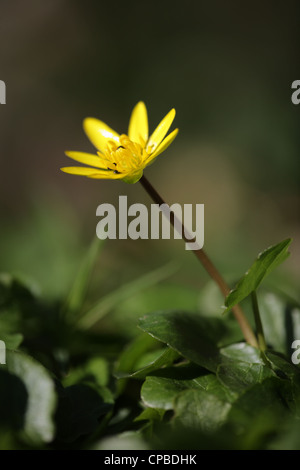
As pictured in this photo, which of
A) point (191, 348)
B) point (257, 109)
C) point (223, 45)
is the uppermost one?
point (223, 45)

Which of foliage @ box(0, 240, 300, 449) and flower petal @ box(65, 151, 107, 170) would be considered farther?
flower petal @ box(65, 151, 107, 170)

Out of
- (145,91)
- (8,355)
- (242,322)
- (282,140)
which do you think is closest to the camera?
(8,355)

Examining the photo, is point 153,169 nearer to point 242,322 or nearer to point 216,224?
point 216,224

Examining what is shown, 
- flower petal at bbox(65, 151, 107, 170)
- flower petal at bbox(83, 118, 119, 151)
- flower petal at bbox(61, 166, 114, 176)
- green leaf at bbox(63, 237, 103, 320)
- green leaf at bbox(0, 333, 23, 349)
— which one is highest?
flower petal at bbox(83, 118, 119, 151)

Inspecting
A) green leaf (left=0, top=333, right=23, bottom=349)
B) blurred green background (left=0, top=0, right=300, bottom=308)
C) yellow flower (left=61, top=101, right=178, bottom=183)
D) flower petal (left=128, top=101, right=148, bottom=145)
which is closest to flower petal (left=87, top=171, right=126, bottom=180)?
yellow flower (left=61, top=101, right=178, bottom=183)

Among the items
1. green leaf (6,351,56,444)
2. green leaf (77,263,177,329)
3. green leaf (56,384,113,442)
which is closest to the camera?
green leaf (6,351,56,444)

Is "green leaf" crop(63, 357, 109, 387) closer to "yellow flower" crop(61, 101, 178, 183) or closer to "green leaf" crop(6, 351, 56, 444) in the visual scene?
"green leaf" crop(6, 351, 56, 444)

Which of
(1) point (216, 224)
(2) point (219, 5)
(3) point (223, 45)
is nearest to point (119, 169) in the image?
(1) point (216, 224)
